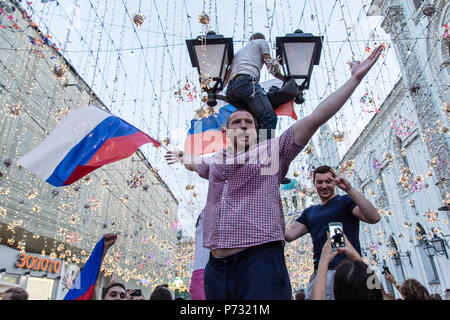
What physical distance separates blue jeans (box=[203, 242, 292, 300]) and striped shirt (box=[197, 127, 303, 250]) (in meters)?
0.05

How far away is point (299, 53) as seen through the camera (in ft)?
11.6

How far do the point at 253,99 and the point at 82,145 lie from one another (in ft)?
5.73

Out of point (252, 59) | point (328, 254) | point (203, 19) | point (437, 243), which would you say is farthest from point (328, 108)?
point (437, 243)

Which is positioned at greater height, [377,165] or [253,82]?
[377,165]

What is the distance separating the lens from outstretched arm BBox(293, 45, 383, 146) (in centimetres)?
144

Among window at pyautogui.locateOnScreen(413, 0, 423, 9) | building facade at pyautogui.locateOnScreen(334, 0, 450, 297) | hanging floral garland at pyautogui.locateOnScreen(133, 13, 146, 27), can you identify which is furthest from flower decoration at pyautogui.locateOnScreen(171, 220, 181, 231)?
hanging floral garland at pyautogui.locateOnScreen(133, 13, 146, 27)

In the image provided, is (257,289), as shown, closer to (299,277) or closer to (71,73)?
(71,73)

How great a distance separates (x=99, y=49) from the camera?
691 cm

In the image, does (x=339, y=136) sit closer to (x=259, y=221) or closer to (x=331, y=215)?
(x=331, y=215)

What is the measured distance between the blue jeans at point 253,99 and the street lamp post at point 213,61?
0.85 feet

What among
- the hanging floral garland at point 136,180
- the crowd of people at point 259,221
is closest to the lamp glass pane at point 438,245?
the hanging floral garland at point 136,180

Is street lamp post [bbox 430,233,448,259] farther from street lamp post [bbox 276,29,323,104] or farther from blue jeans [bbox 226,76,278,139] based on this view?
blue jeans [bbox 226,76,278,139]
